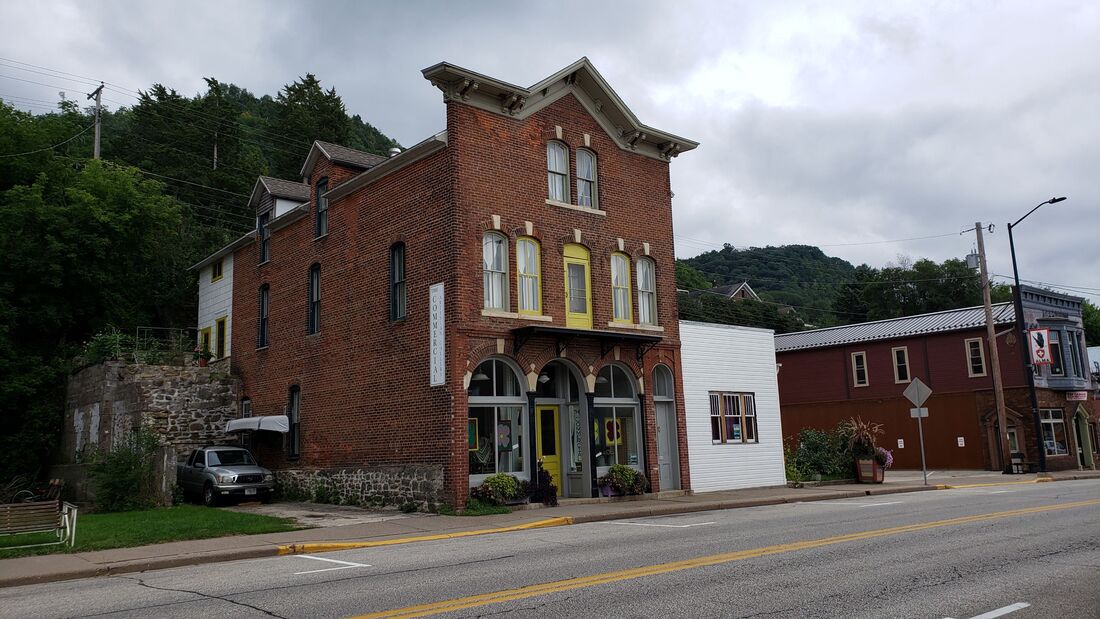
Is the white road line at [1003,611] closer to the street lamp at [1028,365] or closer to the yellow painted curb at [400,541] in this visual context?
the yellow painted curb at [400,541]

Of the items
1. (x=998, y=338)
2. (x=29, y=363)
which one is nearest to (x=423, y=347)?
(x=29, y=363)

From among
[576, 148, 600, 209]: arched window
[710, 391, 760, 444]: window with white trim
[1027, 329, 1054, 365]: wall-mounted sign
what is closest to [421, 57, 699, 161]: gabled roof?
[576, 148, 600, 209]: arched window

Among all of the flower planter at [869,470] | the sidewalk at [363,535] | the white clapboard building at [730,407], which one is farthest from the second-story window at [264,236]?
the flower planter at [869,470]

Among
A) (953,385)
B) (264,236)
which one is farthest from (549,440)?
(953,385)

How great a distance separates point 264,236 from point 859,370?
3075cm

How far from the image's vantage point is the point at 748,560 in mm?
10273

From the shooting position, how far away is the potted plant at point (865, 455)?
1109 inches

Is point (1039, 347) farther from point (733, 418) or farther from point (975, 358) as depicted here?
point (733, 418)

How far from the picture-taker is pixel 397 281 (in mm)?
22312

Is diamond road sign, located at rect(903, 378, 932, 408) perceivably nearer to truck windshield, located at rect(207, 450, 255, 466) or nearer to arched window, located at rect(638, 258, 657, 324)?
arched window, located at rect(638, 258, 657, 324)

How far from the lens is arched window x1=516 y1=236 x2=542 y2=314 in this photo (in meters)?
21.6

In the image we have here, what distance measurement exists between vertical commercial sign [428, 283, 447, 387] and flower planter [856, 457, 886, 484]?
52.8 ft

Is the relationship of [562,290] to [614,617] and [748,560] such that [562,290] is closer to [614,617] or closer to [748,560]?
[748,560]

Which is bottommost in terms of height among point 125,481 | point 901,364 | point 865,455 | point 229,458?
point 865,455
